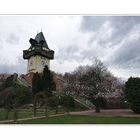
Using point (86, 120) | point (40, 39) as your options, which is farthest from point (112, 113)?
A: point (40, 39)

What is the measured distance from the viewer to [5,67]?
736 cm

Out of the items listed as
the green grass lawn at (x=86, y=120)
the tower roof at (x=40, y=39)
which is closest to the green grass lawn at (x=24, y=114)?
the green grass lawn at (x=86, y=120)

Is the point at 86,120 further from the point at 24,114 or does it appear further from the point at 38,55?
the point at 38,55

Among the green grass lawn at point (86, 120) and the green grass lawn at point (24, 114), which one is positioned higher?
the green grass lawn at point (24, 114)

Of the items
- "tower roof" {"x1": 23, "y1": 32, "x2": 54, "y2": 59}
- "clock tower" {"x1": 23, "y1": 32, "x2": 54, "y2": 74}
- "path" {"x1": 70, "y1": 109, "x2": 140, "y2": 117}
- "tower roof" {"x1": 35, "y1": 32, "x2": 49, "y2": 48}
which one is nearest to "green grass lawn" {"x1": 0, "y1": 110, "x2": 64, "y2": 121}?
"path" {"x1": 70, "y1": 109, "x2": 140, "y2": 117}

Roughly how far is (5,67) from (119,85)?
1.93 meters

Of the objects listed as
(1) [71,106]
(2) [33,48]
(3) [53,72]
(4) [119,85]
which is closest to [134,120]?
(4) [119,85]

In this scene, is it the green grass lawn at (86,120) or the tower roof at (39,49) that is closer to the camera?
the green grass lawn at (86,120)

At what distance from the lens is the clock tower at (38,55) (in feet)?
24.1

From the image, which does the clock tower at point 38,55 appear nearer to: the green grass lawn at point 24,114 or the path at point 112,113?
the green grass lawn at point 24,114

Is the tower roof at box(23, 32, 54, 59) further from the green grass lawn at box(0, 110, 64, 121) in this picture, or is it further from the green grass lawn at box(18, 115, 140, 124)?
the green grass lawn at box(18, 115, 140, 124)
